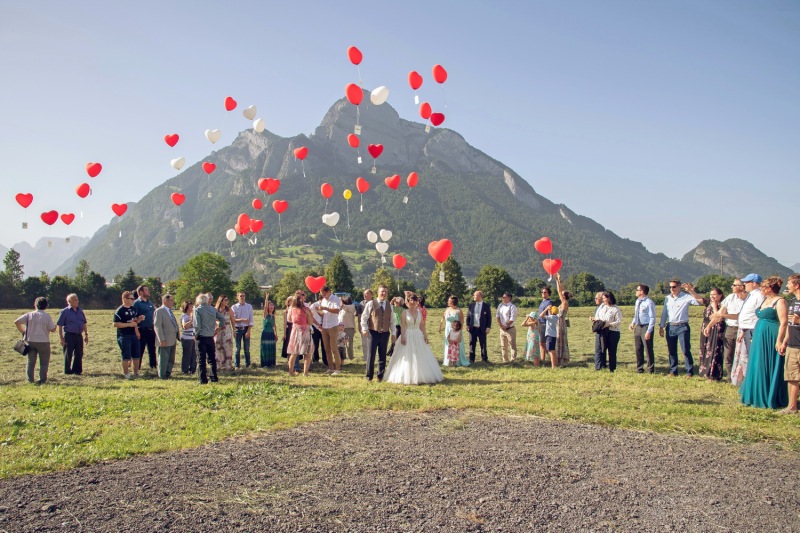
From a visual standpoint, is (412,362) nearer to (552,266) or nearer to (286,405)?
(286,405)

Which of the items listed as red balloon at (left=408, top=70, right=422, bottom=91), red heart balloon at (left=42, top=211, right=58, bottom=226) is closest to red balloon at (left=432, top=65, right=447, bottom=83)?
red balloon at (left=408, top=70, right=422, bottom=91)

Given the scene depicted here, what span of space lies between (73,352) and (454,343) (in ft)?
29.2

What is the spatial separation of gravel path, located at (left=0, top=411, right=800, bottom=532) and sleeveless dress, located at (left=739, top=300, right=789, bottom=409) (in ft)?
8.80

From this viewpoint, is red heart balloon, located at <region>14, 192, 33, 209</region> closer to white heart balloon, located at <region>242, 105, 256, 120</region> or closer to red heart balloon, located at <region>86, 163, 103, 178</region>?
red heart balloon, located at <region>86, 163, 103, 178</region>

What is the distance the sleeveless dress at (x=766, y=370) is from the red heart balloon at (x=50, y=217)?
20185 millimetres

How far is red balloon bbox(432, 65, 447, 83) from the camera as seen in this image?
15961mm

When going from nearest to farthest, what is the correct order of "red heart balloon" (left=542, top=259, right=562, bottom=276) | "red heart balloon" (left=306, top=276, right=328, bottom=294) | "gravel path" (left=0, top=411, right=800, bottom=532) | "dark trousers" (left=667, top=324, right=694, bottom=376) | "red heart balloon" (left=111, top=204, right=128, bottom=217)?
"gravel path" (left=0, top=411, right=800, bottom=532)
"dark trousers" (left=667, top=324, right=694, bottom=376)
"red heart balloon" (left=542, top=259, right=562, bottom=276)
"red heart balloon" (left=306, top=276, right=328, bottom=294)
"red heart balloon" (left=111, top=204, right=128, bottom=217)

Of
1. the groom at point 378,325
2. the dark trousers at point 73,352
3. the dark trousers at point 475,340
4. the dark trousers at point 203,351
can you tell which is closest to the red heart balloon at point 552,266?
the dark trousers at point 475,340

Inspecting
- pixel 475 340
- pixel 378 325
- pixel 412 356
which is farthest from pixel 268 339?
pixel 475 340

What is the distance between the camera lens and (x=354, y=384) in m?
11.1

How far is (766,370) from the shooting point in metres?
8.81

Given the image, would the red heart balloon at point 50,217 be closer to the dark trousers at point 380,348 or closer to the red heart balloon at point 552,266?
the dark trousers at point 380,348

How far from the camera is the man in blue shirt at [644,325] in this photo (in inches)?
484

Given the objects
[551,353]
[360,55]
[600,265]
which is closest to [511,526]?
[551,353]
